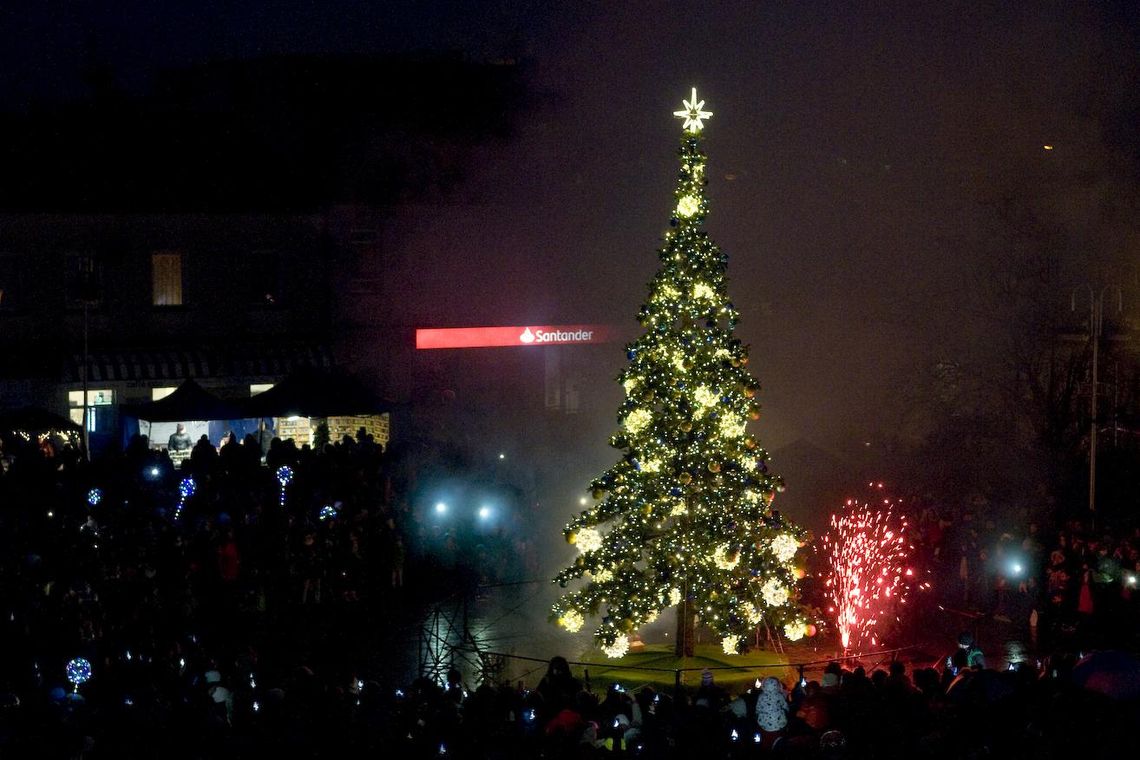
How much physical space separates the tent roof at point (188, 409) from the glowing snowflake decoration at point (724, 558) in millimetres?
8529

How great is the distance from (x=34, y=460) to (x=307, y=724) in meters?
7.61

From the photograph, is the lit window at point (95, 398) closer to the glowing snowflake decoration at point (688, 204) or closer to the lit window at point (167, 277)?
the lit window at point (167, 277)

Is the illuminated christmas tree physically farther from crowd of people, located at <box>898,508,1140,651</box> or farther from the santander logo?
the santander logo

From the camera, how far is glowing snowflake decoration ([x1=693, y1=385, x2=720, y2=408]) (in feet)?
40.0

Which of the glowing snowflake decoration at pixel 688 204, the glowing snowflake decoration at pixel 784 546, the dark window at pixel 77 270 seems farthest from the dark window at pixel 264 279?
the glowing snowflake decoration at pixel 784 546

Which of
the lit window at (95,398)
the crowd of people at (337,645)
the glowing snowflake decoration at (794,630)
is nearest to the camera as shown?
the crowd of people at (337,645)

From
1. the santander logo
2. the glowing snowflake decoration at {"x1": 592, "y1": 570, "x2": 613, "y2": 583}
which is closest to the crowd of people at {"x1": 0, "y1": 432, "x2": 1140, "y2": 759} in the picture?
the glowing snowflake decoration at {"x1": 592, "y1": 570, "x2": 613, "y2": 583}

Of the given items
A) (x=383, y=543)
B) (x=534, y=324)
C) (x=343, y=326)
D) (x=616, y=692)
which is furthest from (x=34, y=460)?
(x=534, y=324)

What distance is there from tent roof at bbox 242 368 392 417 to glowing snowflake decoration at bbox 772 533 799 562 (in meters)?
8.48

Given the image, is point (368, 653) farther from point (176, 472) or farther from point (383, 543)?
point (176, 472)

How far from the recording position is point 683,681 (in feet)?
39.5

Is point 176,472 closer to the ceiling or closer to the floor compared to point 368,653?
closer to the ceiling

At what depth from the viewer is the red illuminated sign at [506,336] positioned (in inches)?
1042

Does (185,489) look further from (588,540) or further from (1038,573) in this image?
(1038,573)
